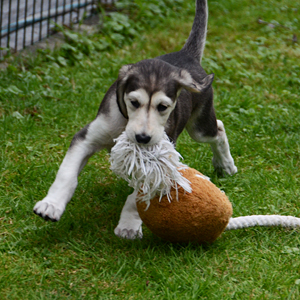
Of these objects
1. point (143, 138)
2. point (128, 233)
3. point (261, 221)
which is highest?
point (143, 138)

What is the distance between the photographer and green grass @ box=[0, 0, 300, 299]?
2793mm

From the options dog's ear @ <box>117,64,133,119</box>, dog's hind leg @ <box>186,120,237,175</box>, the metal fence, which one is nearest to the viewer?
dog's ear @ <box>117,64,133,119</box>

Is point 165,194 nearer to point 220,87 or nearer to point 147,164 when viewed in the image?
point 147,164

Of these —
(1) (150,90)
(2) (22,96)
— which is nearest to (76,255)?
(1) (150,90)

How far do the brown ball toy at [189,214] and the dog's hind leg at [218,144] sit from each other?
3.62 ft

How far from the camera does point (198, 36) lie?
4.23 metres

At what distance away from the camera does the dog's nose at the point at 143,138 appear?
274cm

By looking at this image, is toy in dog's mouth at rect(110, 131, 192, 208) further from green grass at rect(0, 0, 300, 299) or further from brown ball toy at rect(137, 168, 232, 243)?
green grass at rect(0, 0, 300, 299)

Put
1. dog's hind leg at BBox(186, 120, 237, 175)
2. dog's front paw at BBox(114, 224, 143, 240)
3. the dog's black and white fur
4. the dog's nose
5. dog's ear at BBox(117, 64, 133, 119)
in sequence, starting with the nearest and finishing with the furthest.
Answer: the dog's nose → the dog's black and white fur → dog's ear at BBox(117, 64, 133, 119) → dog's front paw at BBox(114, 224, 143, 240) → dog's hind leg at BBox(186, 120, 237, 175)

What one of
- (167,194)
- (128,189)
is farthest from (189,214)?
(128,189)

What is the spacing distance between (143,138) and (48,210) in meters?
0.73

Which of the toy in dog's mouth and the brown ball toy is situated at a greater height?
the toy in dog's mouth

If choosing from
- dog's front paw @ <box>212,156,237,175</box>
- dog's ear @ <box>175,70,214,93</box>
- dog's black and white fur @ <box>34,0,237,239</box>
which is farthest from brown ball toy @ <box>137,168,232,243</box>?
dog's front paw @ <box>212,156,237,175</box>

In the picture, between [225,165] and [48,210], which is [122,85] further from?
[225,165]
